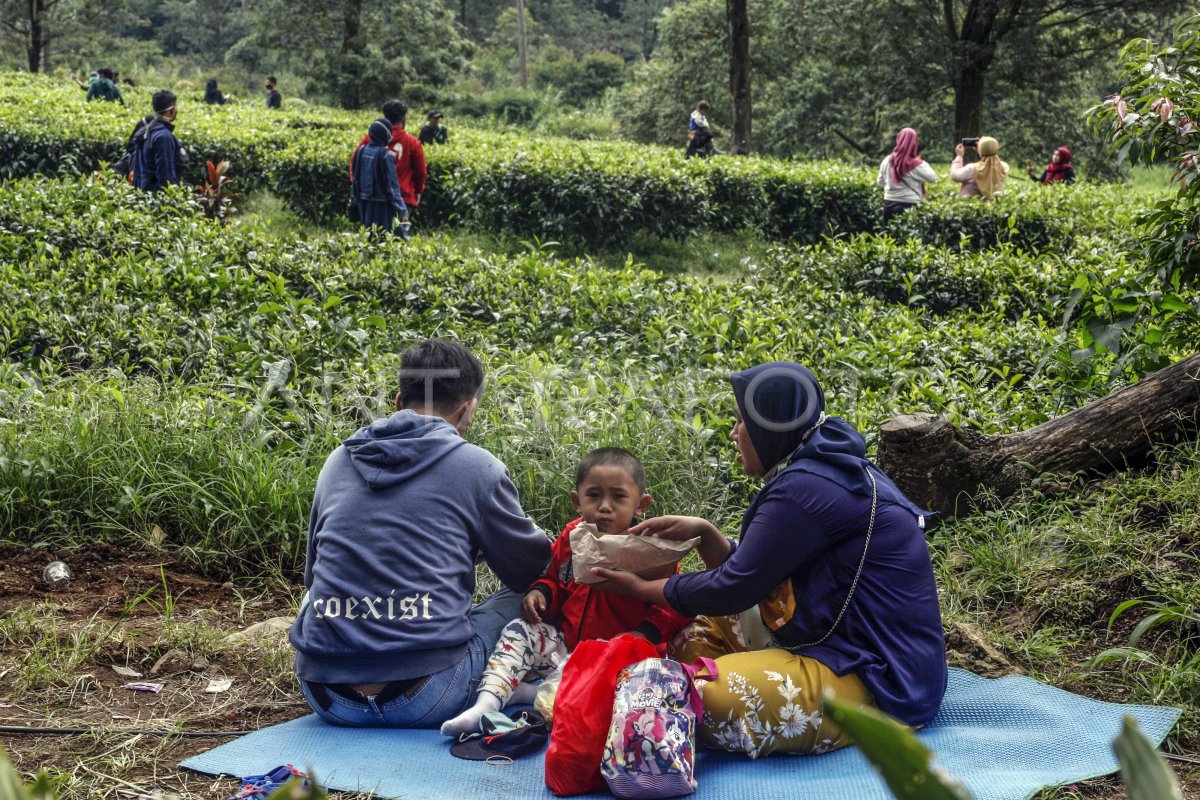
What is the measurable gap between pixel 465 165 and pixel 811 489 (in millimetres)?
10895

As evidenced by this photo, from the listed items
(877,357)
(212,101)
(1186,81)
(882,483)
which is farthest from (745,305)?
(212,101)

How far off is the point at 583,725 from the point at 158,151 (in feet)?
32.2

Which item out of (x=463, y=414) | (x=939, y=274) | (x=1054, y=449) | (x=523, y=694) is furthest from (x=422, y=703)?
(x=939, y=274)

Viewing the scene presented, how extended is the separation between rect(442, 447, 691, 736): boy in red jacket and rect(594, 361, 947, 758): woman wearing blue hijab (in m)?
0.36

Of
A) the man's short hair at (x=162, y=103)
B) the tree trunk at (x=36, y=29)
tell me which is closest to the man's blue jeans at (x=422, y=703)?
the man's short hair at (x=162, y=103)

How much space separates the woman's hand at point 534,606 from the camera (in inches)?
139

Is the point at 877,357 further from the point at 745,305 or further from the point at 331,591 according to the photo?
the point at 331,591

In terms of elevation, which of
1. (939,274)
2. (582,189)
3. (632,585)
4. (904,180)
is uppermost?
(904,180)

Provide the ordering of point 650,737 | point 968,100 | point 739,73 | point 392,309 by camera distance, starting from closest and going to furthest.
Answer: point 650,737, point 392,309, point 739,73, point 968,100

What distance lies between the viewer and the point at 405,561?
3297 mm

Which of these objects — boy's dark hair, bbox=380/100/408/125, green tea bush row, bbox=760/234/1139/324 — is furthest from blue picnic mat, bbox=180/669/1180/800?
boy's dark hair, bbox=380/100/408/125

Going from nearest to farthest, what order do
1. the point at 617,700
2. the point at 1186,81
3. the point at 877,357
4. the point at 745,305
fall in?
1. the point at 617,700
2. the point at 1186,81
3. the point at 877,357
4. the point at 745,305

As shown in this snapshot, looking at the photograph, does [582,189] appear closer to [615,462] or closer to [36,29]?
[615,462]

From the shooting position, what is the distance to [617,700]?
3.01 metres
